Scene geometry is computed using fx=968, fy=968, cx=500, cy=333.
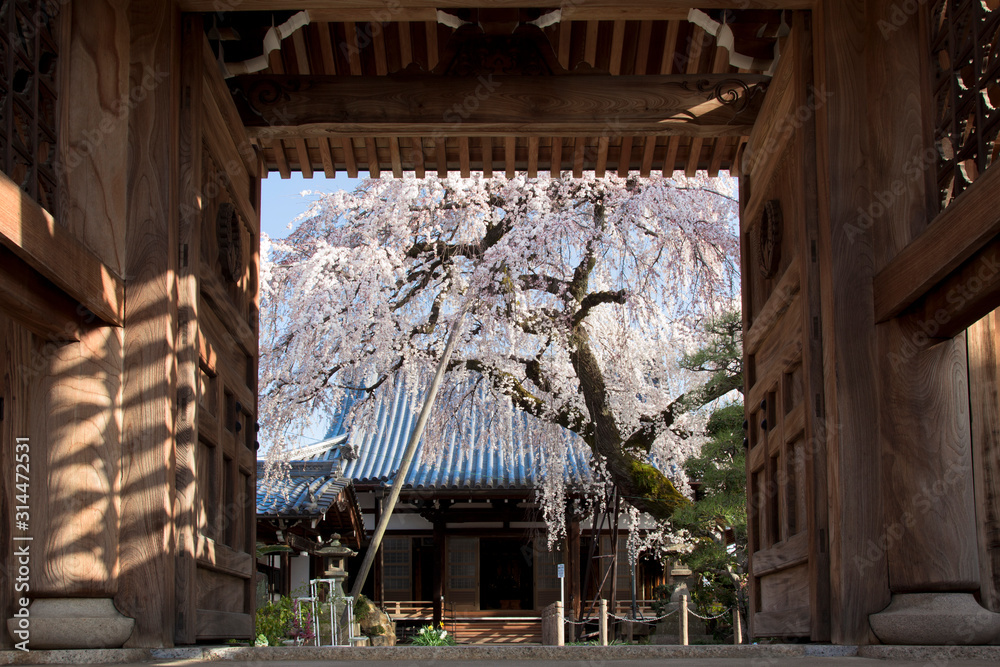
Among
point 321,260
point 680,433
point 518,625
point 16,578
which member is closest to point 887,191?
point 16,578

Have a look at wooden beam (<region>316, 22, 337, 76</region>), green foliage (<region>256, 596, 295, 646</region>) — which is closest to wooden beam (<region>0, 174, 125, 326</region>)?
wooden beam (<region>316, 22, 337, 76</region>)

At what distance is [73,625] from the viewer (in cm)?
256

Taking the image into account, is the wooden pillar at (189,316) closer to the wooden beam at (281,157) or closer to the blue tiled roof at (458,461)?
the wooden beam at (281,157)

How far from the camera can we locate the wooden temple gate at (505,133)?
8.59 feet

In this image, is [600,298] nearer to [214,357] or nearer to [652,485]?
[652,485]

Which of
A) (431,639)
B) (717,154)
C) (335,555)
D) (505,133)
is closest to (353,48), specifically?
(505,133)

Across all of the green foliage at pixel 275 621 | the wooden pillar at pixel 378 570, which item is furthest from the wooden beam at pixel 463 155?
the wooden pillar at pixel 378 570

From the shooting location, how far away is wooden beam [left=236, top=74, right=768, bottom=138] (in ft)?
12.1

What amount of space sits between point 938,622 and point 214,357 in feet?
7.96

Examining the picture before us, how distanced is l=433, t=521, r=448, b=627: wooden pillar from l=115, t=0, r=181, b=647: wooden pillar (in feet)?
31.5

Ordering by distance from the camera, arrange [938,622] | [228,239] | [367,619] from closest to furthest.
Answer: [938,622], [228,239], [367,619]

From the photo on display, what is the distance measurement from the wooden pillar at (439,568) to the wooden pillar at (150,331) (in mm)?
9588

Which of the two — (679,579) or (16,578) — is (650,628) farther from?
(16,578)

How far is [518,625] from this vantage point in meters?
12.3
